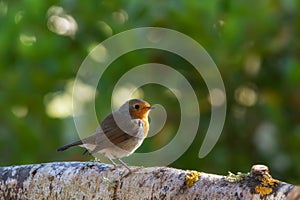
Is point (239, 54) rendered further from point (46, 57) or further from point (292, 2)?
point (46, 57)

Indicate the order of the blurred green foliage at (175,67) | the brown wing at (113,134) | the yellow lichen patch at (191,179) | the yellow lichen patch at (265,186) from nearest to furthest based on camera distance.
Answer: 1. the yellow lichen patch at (265,186)
2. the yellow lichen patch at (191,179)
3. the brown wing at (113,134)
4. the blurred green foliage at (175,67)

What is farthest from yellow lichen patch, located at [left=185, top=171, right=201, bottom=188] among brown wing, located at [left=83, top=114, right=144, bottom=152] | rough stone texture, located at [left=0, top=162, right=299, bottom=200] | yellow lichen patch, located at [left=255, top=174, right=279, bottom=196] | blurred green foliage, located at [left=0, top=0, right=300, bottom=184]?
blurred green foliage, located at [left=0, top=0, right=300, bottom=184]

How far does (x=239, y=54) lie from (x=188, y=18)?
24.4 inches

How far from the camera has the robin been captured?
4.63 m

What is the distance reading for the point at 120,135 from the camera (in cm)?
473

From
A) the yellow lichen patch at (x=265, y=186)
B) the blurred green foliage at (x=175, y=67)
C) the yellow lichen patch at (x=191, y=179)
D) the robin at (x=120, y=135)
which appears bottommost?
the yellow lichen patch at (x=265, y=186)

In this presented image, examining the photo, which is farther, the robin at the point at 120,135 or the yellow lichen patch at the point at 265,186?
the robin at the point at 120,135

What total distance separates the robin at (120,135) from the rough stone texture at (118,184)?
0.74m

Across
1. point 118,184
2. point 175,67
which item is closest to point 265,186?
point 118,184

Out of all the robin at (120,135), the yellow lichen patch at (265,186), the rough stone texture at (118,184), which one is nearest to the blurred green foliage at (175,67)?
the robin at (120,135)

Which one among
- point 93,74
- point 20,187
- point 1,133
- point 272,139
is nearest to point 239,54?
point 272,139

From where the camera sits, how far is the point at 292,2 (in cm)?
650

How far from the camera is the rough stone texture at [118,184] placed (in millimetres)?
3150

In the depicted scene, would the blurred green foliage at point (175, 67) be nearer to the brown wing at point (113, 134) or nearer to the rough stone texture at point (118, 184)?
the brown wing at point (113, 134)
